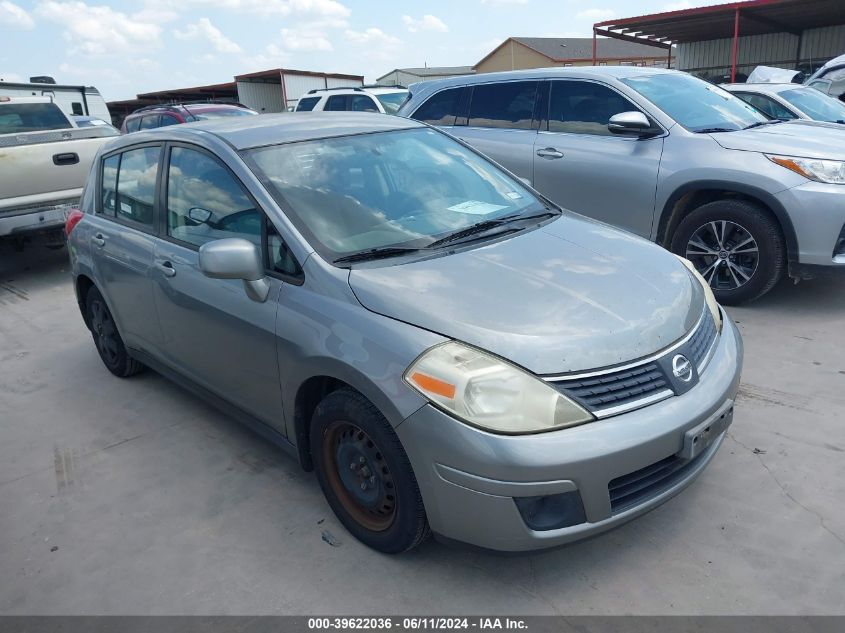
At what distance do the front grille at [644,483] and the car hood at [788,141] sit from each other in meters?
3.33

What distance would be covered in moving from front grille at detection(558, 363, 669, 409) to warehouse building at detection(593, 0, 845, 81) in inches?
749

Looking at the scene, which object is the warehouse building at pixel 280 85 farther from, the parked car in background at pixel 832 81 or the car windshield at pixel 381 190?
the car windshield at pixel 381 190

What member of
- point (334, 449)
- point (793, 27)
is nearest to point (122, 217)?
point (334, 449)

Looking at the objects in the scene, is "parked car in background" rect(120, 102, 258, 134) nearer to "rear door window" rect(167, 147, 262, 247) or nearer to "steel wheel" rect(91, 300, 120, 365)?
"steel wheel" rect(91, 300, 120, 365)

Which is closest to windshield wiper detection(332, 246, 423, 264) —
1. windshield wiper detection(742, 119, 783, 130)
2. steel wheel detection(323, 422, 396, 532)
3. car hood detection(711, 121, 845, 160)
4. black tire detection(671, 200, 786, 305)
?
steel wheel detection(323, 422, 396, 532)

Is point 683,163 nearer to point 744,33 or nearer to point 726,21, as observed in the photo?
point 726,21

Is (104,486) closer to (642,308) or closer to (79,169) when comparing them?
(642,308)

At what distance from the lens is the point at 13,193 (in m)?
7.11

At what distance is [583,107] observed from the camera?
575 centimetres

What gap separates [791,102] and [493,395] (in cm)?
848

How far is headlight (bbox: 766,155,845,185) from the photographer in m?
4.66

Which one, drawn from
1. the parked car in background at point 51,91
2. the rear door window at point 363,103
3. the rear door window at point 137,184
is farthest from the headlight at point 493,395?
the rear door window at point 363,103

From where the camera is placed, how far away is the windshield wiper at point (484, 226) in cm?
300

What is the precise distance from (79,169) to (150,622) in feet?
21.3
